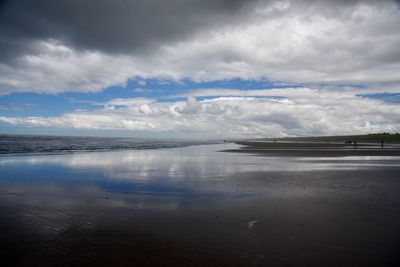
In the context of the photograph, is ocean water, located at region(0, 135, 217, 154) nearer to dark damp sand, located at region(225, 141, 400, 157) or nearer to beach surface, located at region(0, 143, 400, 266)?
dark damp sand, located at region(225, 141, 400, 157)

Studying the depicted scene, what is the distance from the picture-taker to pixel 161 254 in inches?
235

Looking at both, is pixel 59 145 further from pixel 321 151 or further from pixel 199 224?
pixel 199 224

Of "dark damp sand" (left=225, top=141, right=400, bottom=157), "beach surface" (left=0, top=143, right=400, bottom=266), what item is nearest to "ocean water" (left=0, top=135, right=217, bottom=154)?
"dark damp sand" (left=225, top=141, right=400, bottom=157)

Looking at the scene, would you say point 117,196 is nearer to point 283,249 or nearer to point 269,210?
point 269,210

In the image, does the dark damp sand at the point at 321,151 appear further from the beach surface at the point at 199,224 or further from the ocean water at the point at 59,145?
the beach surface at the point at 199,224

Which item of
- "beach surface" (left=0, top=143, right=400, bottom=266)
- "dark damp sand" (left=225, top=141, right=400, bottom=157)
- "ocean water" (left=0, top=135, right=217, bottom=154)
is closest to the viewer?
"beach surface" (left=0, top=143, right=400, bottom=266)

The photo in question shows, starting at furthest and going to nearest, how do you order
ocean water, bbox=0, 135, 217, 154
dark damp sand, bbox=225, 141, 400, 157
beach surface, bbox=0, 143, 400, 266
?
1. ocean water, bbox=0, 135, 217, 154
2. dark damp sand, bbox=225, 141, 400, 157
3. beach surface, bbox=0, 143, 400, 266

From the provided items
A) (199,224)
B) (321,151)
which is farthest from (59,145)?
(199,224)

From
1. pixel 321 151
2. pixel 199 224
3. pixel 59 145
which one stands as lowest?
pixel 199 224

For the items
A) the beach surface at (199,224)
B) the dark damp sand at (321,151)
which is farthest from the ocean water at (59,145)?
the beach surface at (199,224)

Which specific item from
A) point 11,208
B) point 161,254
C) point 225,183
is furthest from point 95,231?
point 225,183

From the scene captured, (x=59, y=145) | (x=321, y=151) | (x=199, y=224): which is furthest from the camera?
(x=59, y=145)

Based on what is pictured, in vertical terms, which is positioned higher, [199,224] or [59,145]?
[59,145]

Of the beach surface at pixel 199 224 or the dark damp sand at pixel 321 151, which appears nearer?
the beach surface at pixel 199 224
